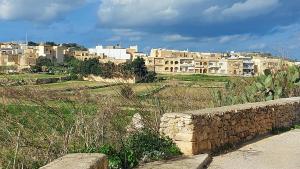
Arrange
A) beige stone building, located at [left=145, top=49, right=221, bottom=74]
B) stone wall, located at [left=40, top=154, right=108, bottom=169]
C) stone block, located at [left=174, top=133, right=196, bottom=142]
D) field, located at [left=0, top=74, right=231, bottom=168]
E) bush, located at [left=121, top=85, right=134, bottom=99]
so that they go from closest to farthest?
stone wall, located at [left=40, top=154, right=108, bottom=169]
field, located at [left=0, top=74, right=231, bottom=168]
stone block, located at [left=174, top=133, right=196, bottom=142]
bush, located at [left=121, top=85, right=134, bottom=99]
beige stone building, located at [left=145, top=49, right=221, bottom=74]

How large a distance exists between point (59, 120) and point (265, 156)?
4.46 meters

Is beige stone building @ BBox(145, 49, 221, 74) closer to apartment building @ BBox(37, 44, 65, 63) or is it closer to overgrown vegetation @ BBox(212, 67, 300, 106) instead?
apartment building @ BBox(37, 44, 65, 63)

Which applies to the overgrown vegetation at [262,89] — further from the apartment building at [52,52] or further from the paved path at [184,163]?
the apartment building at [52,52]

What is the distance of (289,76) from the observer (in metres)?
19.8

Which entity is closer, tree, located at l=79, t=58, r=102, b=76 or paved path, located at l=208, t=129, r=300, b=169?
paved path, located at l=208, t=129, r=300, b=169

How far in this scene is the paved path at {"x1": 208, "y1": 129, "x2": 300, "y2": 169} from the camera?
9.86m

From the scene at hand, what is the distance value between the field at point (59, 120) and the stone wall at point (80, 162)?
42.8 inches

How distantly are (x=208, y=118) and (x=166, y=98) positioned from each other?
191cm

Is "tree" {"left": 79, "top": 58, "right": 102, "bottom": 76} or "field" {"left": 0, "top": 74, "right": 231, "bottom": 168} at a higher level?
"tree" {"left": 79, "top": 58, "right": 102, "bottom": 76}

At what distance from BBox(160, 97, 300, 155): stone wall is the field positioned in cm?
78

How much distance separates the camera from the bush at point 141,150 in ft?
28.7

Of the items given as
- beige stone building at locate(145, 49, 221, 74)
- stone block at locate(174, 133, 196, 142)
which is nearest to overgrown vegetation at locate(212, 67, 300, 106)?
stone block at locate(174, 133, 196, 142)

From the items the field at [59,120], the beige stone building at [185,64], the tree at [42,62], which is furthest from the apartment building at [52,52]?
the field at [59,120]

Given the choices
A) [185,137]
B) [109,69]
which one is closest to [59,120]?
[185,137]
